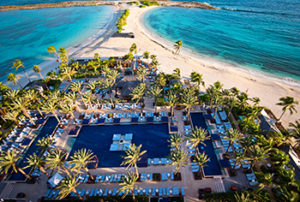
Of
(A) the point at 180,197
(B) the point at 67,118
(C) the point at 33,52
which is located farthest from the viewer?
(C) the point at 33,52

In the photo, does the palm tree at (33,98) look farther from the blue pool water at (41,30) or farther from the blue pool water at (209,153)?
the blue pool water at (209,153)

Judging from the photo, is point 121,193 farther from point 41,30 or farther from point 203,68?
point 41,30

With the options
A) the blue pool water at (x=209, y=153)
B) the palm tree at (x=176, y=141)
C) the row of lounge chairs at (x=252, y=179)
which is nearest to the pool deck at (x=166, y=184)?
the row of lounge chairs at (x=252, y=179)

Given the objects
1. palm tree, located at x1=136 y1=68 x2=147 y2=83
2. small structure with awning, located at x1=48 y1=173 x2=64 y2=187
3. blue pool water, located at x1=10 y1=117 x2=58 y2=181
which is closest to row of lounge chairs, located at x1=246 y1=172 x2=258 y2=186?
palm tree, located at x1=136 y1=68 x2=147 y2=83

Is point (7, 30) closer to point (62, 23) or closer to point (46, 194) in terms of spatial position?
point (62, 23)

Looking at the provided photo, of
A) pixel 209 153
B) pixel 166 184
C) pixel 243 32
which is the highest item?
pixel 243 32

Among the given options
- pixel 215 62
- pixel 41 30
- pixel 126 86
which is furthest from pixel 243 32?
pixel 41 30

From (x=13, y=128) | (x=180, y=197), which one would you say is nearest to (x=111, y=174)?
(x=180, y=197)
